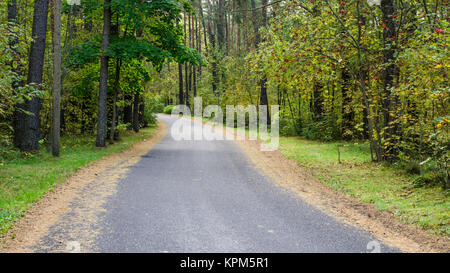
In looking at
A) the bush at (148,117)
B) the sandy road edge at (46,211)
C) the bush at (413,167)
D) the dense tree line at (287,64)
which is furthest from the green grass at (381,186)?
the bush at (148,117)

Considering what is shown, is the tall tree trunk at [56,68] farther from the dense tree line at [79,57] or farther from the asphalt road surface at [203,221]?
Result: the asphalt road surface at [203,221]

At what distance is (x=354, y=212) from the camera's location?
695 centimetres

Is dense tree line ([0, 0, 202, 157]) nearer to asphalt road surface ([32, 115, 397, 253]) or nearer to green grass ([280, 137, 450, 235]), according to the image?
asphalt road surface ([32, 115, 397, 253])

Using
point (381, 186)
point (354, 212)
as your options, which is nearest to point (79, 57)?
point (381, 186)

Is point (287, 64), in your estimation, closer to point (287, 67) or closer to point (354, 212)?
point (287, 67)

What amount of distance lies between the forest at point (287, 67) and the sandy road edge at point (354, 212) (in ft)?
5.19

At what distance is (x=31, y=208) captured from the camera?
270 inches

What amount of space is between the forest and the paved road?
2.59 m

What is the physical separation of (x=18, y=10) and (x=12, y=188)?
32.3 feet

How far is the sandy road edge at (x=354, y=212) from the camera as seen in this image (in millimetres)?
5368

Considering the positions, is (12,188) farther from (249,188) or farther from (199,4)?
(199,4)
